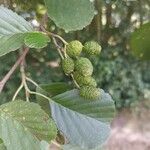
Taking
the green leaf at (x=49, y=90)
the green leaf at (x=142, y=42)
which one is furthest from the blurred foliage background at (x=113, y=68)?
the green leaf at (x=49, y=90)

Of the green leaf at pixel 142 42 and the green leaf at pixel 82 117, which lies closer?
the green leaf at pixel 82 117

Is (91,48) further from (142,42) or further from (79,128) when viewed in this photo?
(142,42)

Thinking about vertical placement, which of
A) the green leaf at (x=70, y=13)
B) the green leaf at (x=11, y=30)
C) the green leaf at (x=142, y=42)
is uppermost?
the green leaf at (x=11, y=30)

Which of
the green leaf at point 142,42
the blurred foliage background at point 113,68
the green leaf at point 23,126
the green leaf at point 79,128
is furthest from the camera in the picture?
the blurred foliage background at point 113,68

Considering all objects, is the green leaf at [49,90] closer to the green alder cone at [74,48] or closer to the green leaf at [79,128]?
the green leaf at [79,128]

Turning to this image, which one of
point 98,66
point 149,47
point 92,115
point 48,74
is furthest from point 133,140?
point 92,115

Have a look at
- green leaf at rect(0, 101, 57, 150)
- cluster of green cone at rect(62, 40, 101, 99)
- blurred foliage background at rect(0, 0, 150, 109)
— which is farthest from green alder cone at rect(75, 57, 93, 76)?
blurred foliage background at rect(0, 0, 150, 109)

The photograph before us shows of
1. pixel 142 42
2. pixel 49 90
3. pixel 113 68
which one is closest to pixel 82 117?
pixel 49 90
